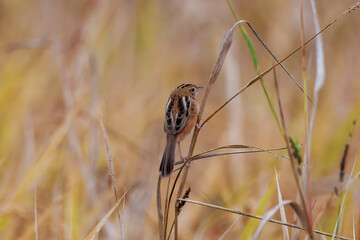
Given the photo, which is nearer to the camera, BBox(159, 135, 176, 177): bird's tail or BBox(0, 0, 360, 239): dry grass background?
BBox(159, 135, 176, 177): bird's tail

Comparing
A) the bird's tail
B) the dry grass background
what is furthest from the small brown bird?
the dry grass background

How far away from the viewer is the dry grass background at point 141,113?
2.55 m

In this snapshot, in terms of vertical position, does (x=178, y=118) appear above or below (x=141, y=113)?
below

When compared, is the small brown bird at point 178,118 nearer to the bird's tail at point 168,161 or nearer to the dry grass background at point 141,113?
the bird's tail at point 168,161

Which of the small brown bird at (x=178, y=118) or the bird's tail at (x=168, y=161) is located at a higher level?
the small brown bird at (x=178, y=118)

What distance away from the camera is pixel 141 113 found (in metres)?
3.84

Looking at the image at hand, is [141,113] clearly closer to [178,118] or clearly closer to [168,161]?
[178,118]

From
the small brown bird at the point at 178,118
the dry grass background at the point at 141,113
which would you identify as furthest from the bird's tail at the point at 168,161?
the dry grass background at the point at 141,113

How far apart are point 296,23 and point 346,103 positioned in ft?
4.60

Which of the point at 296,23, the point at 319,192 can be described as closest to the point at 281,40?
the point at 296,23

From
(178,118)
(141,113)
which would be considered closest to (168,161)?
(178,118)

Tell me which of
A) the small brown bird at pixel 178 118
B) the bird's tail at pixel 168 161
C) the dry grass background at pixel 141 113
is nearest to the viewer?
the bird's tail at pixel 168 161

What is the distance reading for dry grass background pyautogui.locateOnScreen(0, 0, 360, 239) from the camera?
2.55m

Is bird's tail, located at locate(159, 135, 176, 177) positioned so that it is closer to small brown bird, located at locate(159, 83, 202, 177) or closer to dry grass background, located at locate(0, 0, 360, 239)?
small brown bird, located at locate(159, 83, 202, 177)
